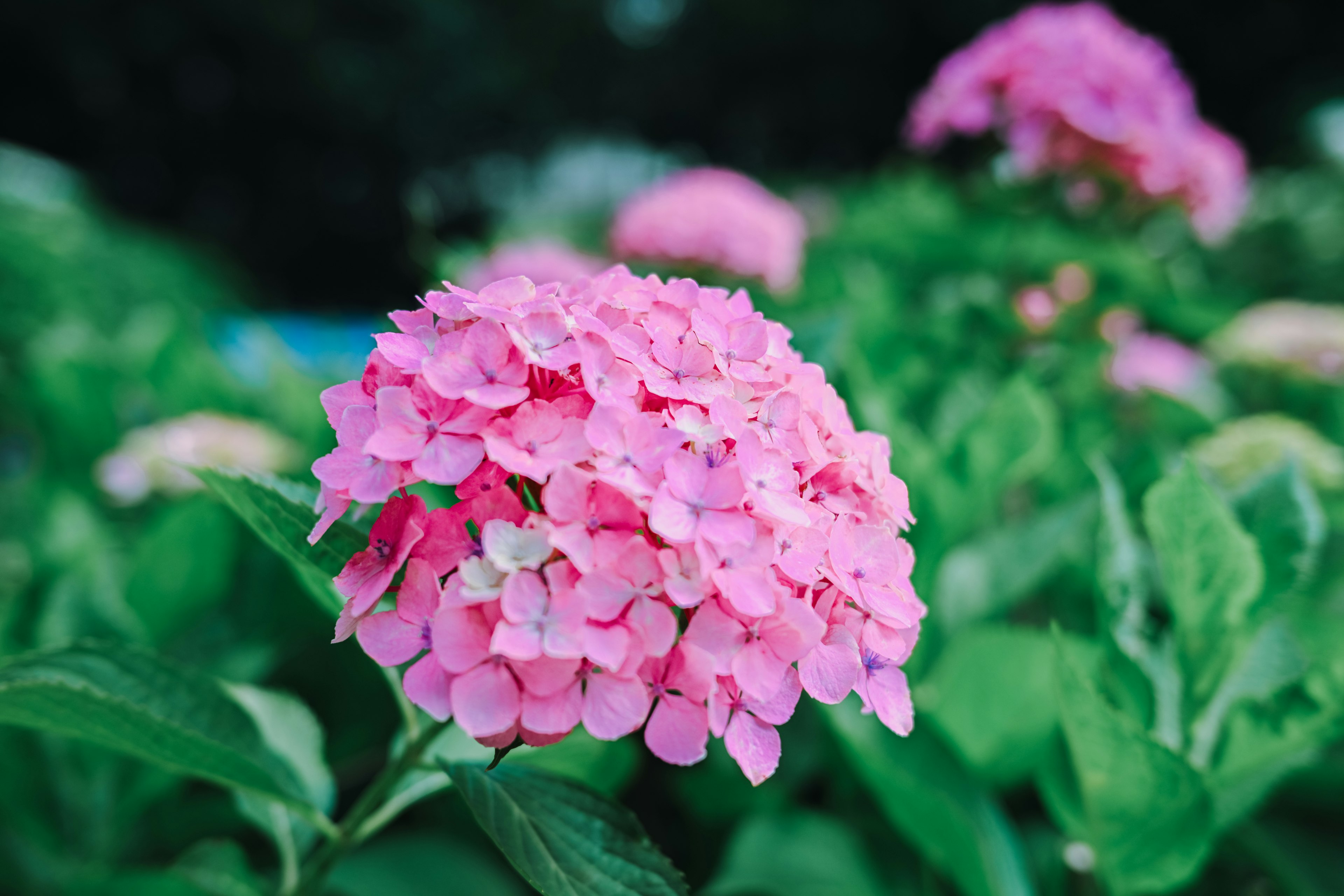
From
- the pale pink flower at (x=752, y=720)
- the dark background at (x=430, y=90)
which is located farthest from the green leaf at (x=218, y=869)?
the dark background at (x=430, y=90)

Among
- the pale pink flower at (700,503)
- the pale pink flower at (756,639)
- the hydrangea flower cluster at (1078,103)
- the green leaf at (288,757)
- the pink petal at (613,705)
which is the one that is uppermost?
the hydrangea flower cluster at (1078,103)

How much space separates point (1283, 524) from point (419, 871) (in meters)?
1.12

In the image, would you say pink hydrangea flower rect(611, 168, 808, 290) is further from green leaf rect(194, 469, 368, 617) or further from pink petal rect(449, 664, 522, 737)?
pink petal rect(449, 664, 522, 737)

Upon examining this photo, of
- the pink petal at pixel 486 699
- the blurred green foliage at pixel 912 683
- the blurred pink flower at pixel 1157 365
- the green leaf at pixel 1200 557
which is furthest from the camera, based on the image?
the blurred pink flower at pixel 1157 365

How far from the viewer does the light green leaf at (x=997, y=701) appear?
3.11 feet

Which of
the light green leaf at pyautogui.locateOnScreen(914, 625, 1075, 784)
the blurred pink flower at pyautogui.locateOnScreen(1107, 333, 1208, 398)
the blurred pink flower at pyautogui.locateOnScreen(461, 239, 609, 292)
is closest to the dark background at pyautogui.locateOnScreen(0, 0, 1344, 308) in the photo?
the blurred pink flower at pyautogui.locateOnScreen(1107, 333, 1208, 398)

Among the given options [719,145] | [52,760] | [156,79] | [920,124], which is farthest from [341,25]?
[52,760]

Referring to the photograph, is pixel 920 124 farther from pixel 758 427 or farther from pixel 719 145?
pixel 719 145

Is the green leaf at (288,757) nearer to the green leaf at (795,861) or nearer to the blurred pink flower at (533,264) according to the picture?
the green leaf at (795,861)

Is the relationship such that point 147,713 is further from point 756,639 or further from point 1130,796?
point 1130,796

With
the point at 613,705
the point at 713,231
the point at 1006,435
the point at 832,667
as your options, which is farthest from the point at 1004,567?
the point at 713,231

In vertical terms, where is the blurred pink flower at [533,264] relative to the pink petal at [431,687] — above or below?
below

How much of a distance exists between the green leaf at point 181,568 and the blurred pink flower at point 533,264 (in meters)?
0.83

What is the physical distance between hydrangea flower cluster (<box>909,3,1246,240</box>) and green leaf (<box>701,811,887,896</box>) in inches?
61.9
